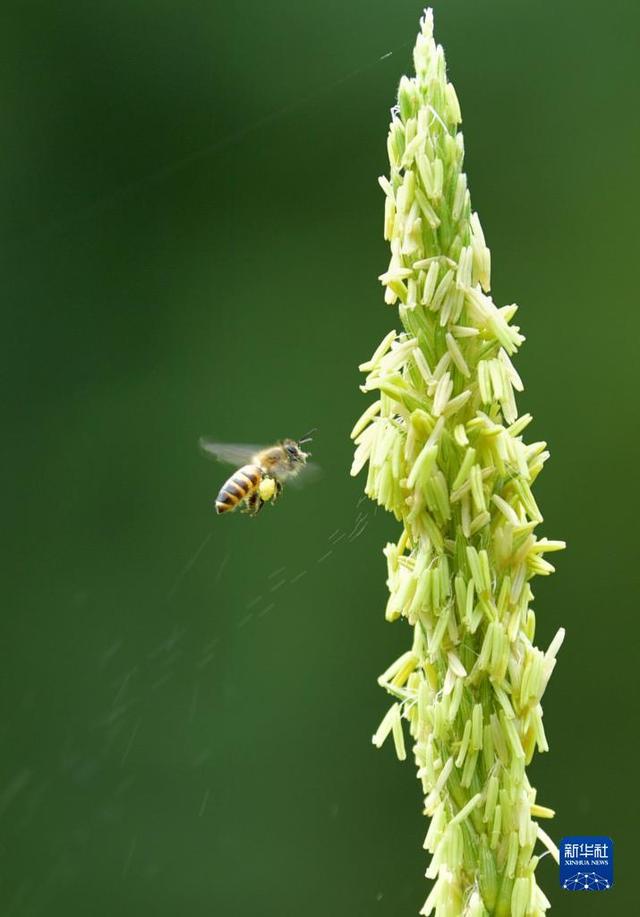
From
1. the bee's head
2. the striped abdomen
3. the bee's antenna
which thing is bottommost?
the striped abdomen

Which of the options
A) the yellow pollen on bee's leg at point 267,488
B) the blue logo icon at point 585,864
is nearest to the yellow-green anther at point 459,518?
the blue logo icon at point 585,864

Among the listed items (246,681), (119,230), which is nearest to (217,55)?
(119,230)

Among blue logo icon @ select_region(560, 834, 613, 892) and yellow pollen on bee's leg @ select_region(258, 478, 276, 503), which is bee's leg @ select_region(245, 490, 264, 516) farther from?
blue logo icon @ select_region(560, 834, 613, 892)

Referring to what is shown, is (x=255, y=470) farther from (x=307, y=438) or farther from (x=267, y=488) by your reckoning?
(x=307, y=438)

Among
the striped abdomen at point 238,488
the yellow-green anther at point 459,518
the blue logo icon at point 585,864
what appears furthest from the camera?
the striped abdomen at point 238,488

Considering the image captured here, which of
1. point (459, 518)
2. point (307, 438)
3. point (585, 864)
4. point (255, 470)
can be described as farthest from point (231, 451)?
point (459, 518)

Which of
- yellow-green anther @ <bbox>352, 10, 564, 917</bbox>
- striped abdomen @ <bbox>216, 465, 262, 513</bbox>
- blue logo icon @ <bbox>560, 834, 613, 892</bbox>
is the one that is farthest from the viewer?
striped abdomen @ <bbox>216, 465, 262, 513</bbox>

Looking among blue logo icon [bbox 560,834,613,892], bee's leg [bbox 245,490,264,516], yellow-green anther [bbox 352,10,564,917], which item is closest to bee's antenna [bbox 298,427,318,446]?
bee's leg [bbox 245,490,264,516]

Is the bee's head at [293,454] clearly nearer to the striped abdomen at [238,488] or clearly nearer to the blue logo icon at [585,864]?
the striped abdomen at [238,488]
